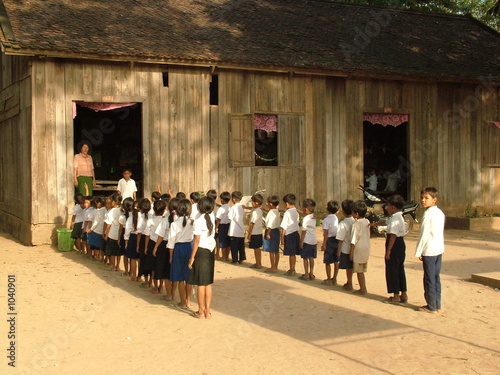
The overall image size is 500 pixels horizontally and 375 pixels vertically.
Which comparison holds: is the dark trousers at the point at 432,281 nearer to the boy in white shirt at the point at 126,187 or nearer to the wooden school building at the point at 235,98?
the boy in white shirt at the point at 126,187

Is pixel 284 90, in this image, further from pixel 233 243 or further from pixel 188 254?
pixel 188 254

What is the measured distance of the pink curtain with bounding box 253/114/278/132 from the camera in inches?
607

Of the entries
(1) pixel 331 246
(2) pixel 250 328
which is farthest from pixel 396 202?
(2) pixel 250 328

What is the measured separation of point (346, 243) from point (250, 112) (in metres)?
6.84

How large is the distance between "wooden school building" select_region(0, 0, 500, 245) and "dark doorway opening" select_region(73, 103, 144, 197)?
A: 40mm

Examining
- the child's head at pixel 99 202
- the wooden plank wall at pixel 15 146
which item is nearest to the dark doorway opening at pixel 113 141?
the wooden plank wall at pixel 15 146

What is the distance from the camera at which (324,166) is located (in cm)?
1608

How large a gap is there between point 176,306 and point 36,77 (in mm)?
7161

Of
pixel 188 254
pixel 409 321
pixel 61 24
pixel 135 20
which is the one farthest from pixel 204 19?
pixel 409 321

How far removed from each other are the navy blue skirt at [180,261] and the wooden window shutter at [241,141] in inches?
283

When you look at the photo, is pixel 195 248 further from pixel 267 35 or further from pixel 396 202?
pixel 267 35

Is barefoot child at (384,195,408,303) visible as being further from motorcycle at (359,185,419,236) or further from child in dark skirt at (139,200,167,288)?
motorcycle at (359,185,419,236)

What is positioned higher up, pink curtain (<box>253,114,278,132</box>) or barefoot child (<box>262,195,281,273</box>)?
pink curtain (<box>253,114,278,132</box>)

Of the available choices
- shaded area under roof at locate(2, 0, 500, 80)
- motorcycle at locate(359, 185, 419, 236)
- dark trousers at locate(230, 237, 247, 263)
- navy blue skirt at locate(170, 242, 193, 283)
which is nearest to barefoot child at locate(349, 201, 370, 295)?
navy blue skirt at locate(170, 242, 193, 283)
